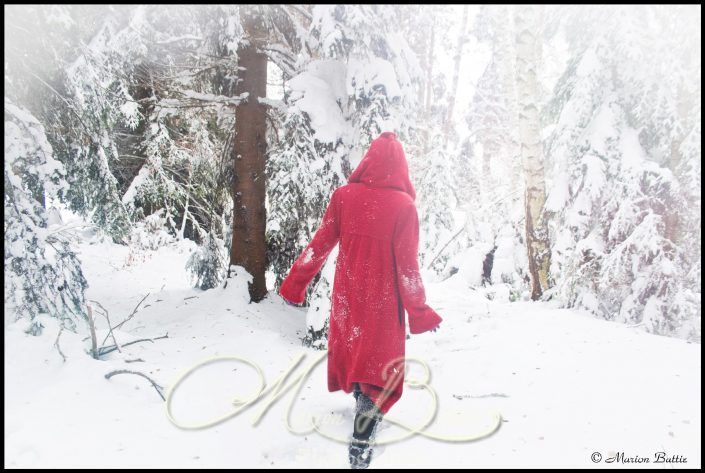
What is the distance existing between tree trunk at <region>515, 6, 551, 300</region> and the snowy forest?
3cm

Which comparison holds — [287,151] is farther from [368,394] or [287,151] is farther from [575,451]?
[575,451]

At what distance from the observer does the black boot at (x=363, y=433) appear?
3.03m

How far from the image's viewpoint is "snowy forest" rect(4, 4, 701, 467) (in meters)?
3.83

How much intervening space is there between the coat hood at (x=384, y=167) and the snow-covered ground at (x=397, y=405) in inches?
82.3

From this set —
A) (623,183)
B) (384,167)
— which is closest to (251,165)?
(384,167)

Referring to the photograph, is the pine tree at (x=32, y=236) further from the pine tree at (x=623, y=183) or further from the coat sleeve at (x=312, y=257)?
the pine tree at (x=623, y=183)

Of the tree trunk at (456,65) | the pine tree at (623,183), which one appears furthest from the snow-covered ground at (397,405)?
the tree trunk at (456,65)

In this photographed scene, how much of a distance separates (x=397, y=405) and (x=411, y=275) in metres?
1.68

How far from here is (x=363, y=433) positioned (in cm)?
307

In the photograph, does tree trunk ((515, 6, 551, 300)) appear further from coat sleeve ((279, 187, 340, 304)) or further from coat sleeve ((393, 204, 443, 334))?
coat sleeve ((279, 187, 340, 304))

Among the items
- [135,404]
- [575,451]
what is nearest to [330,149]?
[135,404]

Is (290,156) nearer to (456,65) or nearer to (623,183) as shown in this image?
(623,183)

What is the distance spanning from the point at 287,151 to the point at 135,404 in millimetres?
3553

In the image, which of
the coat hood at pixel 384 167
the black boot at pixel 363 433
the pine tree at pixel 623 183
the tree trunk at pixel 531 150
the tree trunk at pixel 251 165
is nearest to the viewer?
the black boot at pixel 363 433
